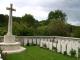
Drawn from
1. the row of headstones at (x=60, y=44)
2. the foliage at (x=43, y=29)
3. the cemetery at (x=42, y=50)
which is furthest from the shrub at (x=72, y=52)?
the foliage at (x=43, y=29)

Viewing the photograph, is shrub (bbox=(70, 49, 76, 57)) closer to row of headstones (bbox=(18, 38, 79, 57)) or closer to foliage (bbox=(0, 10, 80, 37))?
row of headstones (bbox=(18, 38, 79, 57))

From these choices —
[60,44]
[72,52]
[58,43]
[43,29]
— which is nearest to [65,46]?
[60,44]

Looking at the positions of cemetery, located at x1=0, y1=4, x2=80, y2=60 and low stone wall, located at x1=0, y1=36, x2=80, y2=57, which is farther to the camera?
low stone wall, located at x1=0, y1=36, x2=80, y2=57

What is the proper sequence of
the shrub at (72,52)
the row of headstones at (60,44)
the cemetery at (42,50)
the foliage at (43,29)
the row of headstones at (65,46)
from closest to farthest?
1. the cemetery at (42,50)
2. the shrub at (72,52)
3. the row of headstones at (65,46)
4. the row of headstones at (60,44)
5. the foliage at (43,29)

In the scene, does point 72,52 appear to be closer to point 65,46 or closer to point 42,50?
point 65,46

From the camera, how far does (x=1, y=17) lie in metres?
30.1

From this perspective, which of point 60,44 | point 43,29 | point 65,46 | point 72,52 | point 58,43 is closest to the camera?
point 72,52

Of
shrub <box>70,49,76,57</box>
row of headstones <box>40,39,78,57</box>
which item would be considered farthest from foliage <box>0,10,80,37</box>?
shrub <box>70,49,76,57</box>

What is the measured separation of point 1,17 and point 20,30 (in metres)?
11.8

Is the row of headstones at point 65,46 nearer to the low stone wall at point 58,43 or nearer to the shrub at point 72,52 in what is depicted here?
the low stone wall at point 58,43

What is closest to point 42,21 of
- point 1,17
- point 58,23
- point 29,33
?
point 1,17

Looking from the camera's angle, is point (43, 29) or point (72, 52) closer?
point (72, 52)

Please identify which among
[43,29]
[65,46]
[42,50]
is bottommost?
[42,50]

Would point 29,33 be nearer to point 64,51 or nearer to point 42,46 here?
point 42,46
